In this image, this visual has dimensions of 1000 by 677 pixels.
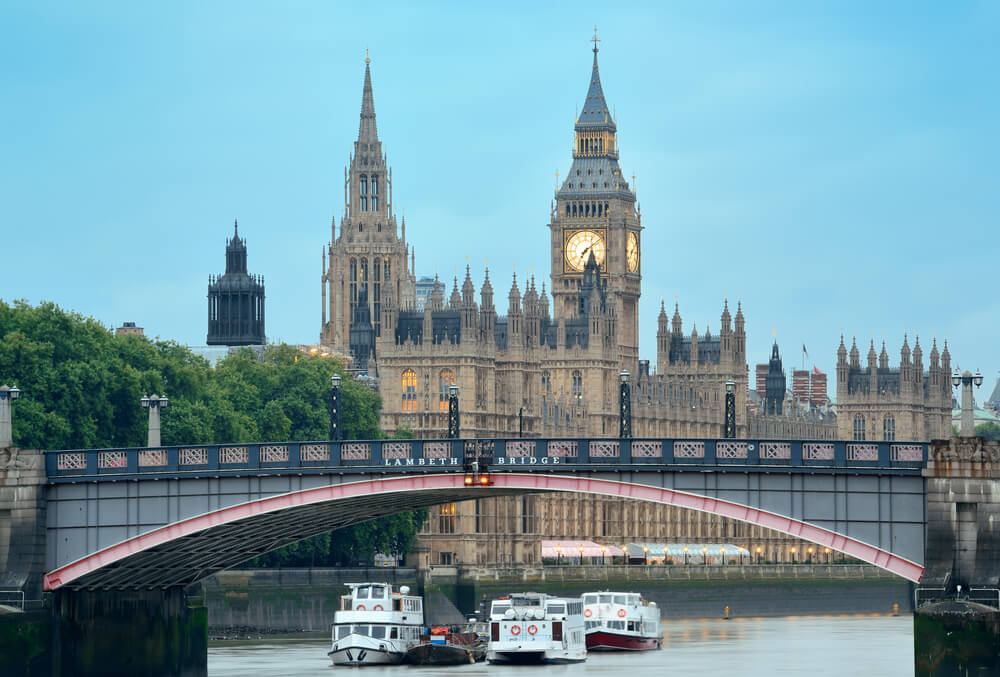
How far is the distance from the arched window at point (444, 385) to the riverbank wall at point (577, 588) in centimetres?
1205

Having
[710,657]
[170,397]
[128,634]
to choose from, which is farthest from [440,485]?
[170,397]

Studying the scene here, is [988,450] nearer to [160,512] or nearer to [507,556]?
[160,512]

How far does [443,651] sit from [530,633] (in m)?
3.40

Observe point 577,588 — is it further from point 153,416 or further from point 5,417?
point 5,417

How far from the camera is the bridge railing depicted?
257ft

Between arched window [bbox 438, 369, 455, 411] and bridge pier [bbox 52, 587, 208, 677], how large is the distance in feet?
245

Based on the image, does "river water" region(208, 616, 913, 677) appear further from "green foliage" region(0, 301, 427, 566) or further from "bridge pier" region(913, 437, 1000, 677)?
"bridge pier" region(913, 437, 1000, 677)

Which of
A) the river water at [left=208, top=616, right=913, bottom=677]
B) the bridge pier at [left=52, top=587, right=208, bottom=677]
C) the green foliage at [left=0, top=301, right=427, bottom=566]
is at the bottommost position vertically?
the river water at [left=208, top=616, right=913, bottom=677]

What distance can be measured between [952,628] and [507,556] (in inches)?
3846

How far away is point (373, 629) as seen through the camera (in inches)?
4168

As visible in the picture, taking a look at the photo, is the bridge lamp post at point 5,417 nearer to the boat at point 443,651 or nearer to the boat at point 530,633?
the boat at point 443,651

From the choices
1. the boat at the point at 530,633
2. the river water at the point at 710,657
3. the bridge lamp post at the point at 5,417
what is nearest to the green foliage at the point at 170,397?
the river water at the point at 710,657

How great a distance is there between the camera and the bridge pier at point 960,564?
73.0 metres

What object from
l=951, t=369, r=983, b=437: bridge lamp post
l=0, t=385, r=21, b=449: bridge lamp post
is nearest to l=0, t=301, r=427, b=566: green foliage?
l=0, t=385, r=21, b=449: bridge lamp post
